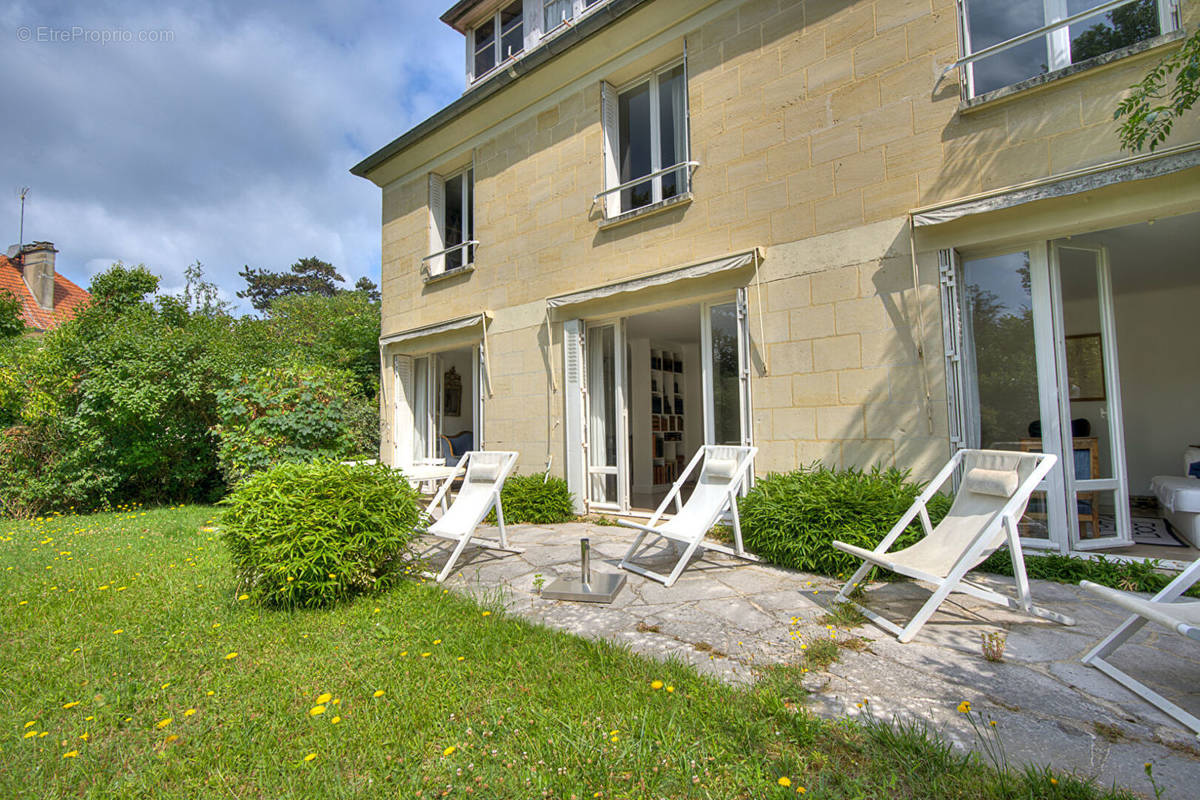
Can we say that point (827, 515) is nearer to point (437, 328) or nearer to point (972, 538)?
point (972, 538)

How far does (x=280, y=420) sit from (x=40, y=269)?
2142cm

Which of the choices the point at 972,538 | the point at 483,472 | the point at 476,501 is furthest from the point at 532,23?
the point at 972,538

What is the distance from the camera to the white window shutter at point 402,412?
Result: 31.5ft

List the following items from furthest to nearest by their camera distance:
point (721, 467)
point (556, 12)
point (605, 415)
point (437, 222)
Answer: point (437, 222) < point (556, 12) < point (605, 415) < point (721, 467)

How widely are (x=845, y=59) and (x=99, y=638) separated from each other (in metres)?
6.98

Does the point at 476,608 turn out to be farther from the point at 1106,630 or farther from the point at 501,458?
the point at 1106,630

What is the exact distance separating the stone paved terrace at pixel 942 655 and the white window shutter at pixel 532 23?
8262mm

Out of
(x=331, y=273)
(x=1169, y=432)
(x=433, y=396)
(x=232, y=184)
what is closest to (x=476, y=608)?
(x=433, y=396)

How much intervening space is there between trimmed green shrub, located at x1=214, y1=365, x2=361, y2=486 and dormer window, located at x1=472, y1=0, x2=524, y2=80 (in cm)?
588

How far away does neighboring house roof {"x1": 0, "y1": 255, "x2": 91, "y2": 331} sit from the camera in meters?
19.3

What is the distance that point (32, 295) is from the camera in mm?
20391

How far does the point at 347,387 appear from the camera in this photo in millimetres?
8461

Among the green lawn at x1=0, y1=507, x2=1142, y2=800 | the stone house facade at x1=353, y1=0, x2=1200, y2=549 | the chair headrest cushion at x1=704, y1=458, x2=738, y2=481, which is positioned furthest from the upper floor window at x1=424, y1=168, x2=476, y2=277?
the green lawn at x1=0, y1=507, x2=1142, y2=800

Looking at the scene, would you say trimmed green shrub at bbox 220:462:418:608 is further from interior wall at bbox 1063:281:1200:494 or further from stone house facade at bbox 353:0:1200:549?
interior wall at bbox 1063:281:1200:494
